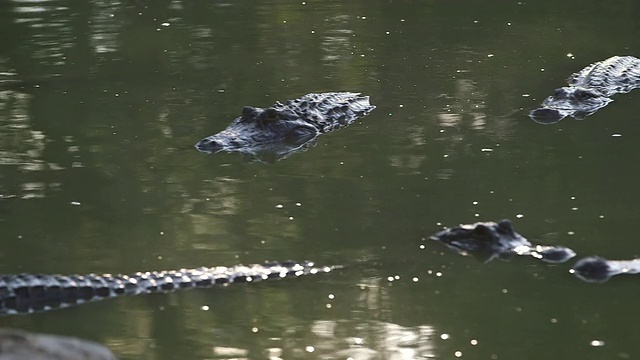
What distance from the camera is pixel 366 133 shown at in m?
10.2

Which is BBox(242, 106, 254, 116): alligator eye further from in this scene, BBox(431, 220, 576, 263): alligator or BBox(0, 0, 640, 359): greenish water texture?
BBox(431, 220, 576, 263): alligator

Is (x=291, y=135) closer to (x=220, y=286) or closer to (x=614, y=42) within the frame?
(x=220, y=286)

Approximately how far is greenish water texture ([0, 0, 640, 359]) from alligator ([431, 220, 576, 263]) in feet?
0.29

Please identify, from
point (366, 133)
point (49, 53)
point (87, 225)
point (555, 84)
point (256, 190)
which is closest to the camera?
point (87, 225)

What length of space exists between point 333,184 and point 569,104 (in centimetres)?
330

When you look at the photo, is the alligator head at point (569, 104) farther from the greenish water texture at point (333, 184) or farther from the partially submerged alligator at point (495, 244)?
the partially submerged alligator at point (495, 244)

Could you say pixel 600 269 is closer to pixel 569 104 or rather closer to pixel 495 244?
pixel 495 244

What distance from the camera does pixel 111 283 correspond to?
642cm

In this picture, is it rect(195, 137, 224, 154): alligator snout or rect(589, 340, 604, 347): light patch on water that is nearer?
rect(589, 340, 604, 347): light patch on water

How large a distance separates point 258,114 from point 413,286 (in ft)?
13.4

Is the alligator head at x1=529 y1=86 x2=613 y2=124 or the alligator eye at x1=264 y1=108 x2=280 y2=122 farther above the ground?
the alligator eye at x1=264 y1=108 x2=280 y2=122

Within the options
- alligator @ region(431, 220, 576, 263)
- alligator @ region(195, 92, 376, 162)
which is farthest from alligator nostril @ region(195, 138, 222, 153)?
alligator @ region(431, 220, 576, 263)

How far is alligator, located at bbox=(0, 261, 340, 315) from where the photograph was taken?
6258mm

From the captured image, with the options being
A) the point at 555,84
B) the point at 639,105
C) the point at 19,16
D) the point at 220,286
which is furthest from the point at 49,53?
the point at 220,286
